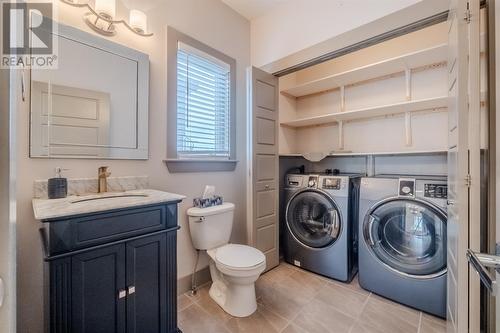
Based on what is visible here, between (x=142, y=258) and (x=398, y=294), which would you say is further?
(x=398, y=294)

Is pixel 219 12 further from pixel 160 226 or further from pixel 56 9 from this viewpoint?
pixel 160 226

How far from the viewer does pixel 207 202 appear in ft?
6.48

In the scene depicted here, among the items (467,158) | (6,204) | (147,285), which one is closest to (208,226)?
(147,285)

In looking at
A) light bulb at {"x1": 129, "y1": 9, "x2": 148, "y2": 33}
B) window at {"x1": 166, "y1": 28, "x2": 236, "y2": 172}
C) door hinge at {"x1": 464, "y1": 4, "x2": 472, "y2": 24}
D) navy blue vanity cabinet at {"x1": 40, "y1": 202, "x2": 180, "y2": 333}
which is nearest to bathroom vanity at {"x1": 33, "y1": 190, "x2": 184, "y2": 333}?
navy blue vanity cabinet at {"x1": 40, "y1": 202, "x2": 180, "y2": 333}

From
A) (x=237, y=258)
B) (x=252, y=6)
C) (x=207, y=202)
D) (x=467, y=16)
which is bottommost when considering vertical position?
(x=237, y=258)

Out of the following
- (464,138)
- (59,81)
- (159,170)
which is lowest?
(159,170)

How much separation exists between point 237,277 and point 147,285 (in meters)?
0.62

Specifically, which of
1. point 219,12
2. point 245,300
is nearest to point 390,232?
point 245,300

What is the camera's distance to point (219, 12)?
7.27 feet

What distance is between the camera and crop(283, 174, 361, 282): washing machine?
2145 millimetres

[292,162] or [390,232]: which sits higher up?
[292,162]

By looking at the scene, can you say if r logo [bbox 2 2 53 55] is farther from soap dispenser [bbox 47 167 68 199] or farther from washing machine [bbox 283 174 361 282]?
washing machine [bbox 283 174 361 282]

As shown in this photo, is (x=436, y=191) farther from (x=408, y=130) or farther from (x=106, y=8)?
(x=106, y=8)

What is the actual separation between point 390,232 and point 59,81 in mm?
2608
